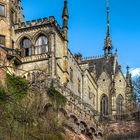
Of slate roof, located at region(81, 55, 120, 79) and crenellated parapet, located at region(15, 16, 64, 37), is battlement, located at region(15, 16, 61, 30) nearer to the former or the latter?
crenellated parapet, located at region(15, 16, 64, 37)

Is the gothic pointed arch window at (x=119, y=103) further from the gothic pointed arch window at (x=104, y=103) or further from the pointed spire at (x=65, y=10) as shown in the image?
the pointed spire at (x=65, y=10)

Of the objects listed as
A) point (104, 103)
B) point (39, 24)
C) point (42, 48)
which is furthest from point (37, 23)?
point (104, 103)

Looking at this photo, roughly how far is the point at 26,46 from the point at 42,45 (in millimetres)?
1822

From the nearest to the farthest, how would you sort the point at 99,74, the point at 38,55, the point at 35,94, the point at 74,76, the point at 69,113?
the point at 35,94, the point at 69,113, the point at 38,55, the point at 74,76, the point at 99,74

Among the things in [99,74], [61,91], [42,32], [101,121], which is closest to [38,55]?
[42,32]

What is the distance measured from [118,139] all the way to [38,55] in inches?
482

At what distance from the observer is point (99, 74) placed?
224 ft

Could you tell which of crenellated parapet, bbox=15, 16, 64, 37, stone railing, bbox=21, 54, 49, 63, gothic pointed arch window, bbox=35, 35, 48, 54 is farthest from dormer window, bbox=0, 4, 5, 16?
stone railing, bbox=21, 54, 49, 63

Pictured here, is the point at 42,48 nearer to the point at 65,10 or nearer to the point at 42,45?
the point at 42,45

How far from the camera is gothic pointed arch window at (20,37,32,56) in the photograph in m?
46.7

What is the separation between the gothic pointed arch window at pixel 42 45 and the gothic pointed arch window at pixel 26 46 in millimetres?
800

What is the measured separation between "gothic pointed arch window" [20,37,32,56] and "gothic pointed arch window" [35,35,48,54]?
31.5 inches

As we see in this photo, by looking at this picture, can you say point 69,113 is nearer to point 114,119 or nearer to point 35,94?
point 35,94

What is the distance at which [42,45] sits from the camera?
152ft
